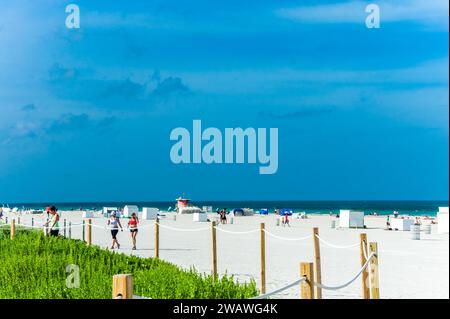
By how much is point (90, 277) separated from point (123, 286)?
271 inches

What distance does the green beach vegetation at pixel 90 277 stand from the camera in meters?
10.5

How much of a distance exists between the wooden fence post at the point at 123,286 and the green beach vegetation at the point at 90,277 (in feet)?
13.7

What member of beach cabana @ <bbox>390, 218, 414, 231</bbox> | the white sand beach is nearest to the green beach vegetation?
the white sand beach

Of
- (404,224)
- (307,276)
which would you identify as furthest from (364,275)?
(404,224)

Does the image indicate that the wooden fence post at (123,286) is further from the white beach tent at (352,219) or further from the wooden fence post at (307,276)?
the white beach tent at (352,219)

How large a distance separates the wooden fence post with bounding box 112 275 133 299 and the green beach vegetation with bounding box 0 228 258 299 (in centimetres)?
419

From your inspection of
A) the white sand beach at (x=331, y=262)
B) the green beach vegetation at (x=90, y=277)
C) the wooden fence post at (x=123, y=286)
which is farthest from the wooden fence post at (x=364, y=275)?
the wooden fence post at (x=123, y=286)

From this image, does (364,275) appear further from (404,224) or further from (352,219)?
(352,219)

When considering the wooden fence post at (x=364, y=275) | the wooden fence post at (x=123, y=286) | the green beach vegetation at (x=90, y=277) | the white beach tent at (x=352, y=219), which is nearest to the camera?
the wooden fence post at (x=123, y=286)

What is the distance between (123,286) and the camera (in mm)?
6016

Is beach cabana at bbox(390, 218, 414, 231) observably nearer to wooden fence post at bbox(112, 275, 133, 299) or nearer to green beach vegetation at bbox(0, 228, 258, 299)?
green beach vegetation at bbox(0, 228, 258, 299)

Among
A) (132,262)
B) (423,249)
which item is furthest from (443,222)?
(132,262)

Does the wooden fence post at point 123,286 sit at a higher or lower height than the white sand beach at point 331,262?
higher
